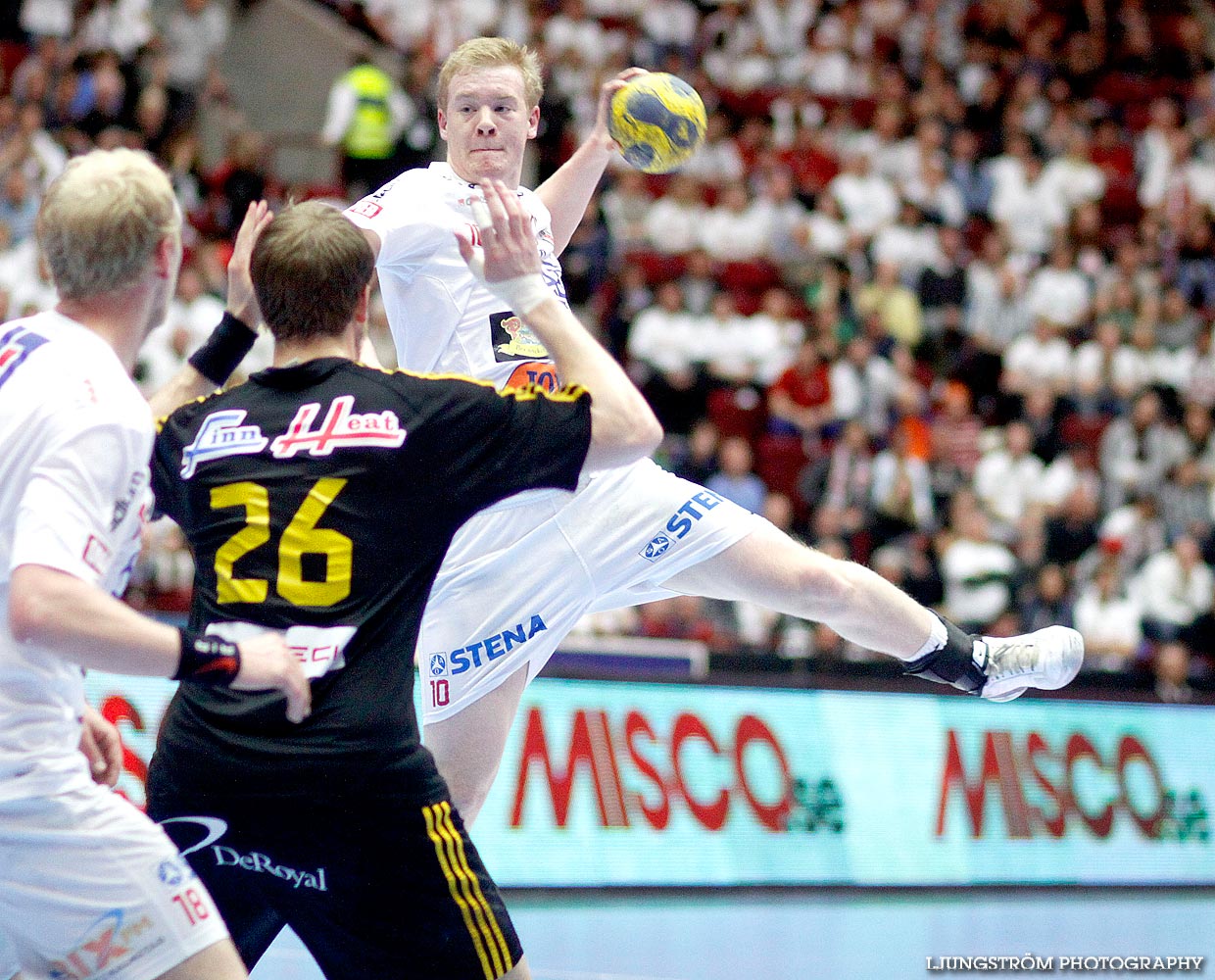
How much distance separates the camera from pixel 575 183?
6652 millimetres

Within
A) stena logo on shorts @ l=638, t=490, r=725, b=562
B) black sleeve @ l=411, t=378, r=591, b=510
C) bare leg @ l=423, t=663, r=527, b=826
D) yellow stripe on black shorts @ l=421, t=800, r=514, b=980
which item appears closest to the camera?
yellow stripe on black shorts @ l=421, t=800, r=514, b=980

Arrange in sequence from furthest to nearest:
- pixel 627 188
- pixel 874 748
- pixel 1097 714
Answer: pixel 627 188
pixel 1097 714
pixel 874 748

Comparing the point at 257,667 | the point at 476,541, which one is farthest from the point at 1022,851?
the point at 257,667

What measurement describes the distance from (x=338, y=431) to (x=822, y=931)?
20.4 feet

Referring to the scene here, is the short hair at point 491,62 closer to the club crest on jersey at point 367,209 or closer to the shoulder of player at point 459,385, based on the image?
the club crest on jersey at point 367,209

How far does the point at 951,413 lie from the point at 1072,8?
10823mm

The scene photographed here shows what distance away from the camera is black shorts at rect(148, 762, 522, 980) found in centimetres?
379

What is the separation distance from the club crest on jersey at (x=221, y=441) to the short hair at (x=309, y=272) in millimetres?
249

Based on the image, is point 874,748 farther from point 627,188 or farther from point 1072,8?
point 1072,8

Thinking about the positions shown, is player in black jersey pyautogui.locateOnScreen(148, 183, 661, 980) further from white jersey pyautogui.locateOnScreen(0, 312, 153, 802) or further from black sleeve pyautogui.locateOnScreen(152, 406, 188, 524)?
white jersey pyautogui.locateOnScreen(0, 312, 153, 802)

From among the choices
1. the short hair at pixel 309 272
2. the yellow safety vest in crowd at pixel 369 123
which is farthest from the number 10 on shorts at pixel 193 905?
the yellow safety vest in crowd at pixel 369 123

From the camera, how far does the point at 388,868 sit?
3803 mm

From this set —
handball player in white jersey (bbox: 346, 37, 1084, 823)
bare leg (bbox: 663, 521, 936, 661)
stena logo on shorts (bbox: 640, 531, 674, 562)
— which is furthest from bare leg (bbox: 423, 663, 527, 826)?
bare leg (bbox: 663, 521, 936, 661)

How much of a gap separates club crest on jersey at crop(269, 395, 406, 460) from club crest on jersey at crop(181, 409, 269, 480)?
0.21 ft
